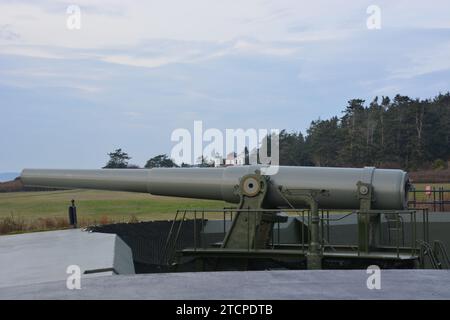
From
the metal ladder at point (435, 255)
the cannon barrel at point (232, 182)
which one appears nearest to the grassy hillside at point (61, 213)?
the cannon barrel at point (232, 182)

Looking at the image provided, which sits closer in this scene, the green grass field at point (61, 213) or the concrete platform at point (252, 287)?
the concrete platform at point (252, 287)

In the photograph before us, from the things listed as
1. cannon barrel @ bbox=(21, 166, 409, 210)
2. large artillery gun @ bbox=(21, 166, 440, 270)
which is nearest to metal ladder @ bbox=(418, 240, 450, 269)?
large artillery gun @ bbox=(21, 166, 440, 270)

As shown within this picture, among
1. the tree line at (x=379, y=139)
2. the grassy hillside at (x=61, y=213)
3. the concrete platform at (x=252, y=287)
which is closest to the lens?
the concrete platform at (x=252, y=287)

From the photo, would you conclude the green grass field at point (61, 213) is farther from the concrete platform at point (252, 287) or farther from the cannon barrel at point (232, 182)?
the concrete platform at point (252, 287)

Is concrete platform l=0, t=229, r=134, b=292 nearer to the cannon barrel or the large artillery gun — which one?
the cannon barrel

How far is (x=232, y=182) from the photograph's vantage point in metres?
7.37

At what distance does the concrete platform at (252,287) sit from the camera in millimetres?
3279

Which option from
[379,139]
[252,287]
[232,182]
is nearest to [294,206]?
[232,182]

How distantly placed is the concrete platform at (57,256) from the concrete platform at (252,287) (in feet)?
1.72

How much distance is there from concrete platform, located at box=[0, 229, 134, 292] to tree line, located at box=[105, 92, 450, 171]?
57.5 feet

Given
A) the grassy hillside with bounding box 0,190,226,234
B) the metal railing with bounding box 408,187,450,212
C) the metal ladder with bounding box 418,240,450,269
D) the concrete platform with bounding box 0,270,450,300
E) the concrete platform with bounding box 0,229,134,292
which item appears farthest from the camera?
the grassy hillside with bounding box 0,190,226,234

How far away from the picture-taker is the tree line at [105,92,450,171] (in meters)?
27.9

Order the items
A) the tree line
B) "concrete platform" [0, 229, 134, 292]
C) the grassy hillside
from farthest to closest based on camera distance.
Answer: the tree line → the grassy hillside → "concrete platform" [0, 229, 134, 292]

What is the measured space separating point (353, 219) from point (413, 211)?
3708 millimetres
